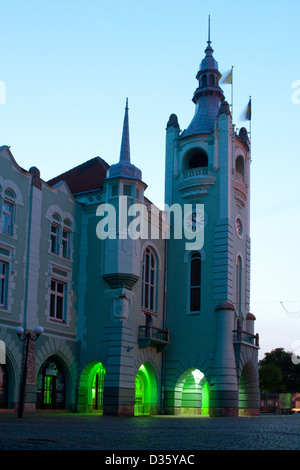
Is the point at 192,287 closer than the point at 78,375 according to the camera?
No

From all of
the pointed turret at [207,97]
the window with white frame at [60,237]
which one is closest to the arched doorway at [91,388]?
the window with white frame at [60,237]

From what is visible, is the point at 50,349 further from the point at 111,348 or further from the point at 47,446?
the point at 47,446

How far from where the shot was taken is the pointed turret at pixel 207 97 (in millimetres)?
43625

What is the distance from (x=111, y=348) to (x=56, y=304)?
3972mm

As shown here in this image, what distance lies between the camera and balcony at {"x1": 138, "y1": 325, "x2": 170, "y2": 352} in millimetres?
36438

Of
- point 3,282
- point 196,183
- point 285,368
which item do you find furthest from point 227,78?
point 285,368

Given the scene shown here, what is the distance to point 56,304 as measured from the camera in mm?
35375

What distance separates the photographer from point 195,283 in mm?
40812

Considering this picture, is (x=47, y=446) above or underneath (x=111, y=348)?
underneath

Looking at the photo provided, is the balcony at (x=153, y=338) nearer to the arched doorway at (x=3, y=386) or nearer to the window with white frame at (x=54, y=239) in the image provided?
the window with white frame at (x=54, y=239)

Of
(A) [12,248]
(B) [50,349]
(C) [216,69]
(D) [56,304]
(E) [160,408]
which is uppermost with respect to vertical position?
(C) [216,69]

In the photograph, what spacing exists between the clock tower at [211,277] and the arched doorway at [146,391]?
839 mm

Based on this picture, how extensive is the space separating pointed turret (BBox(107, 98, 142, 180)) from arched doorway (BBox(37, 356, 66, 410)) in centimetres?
1121
